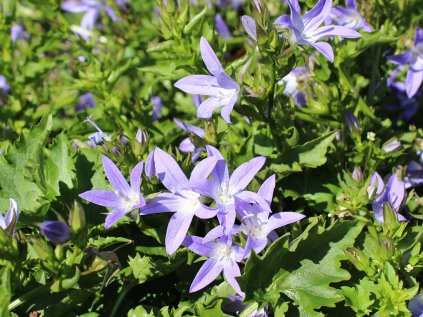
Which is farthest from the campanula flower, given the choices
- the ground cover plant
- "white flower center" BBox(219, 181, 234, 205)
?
"white flower center" BBox(219, 181, 234, 205)

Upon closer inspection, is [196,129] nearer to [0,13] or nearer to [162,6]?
[162,6]

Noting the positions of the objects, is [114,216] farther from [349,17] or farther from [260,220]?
[349,17]

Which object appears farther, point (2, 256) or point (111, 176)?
point (111, 176)

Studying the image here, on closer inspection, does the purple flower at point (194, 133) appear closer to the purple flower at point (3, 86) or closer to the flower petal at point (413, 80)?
the flower petal at point (413, 80)

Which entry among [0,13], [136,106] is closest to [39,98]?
[0,13]

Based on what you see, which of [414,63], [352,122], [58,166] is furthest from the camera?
A: [414,63]

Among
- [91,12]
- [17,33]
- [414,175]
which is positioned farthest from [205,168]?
[17,33]

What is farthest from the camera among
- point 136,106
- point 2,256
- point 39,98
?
point 39,98
